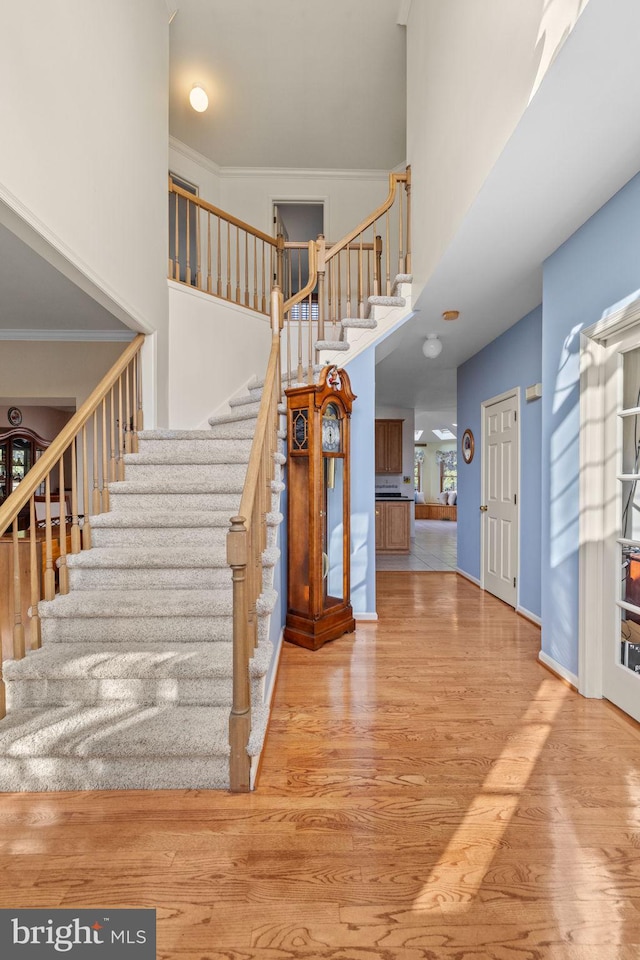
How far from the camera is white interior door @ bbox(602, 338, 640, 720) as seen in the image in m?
2.24

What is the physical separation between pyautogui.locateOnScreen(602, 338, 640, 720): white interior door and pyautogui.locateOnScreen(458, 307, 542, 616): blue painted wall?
1.25 m

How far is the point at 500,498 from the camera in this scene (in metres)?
4.48

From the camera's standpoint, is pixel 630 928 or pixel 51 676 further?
pixel 51 676

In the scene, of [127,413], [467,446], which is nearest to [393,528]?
[467,446]

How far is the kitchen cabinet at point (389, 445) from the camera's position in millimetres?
8602

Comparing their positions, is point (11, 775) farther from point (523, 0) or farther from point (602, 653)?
point (523, 0)

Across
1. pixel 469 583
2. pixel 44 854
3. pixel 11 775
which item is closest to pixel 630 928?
pixel 44 854

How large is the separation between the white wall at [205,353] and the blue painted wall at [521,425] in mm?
2507

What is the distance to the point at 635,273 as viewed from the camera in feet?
6.83

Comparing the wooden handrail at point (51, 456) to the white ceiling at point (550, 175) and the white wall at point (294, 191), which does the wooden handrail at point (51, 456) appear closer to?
the white ceiling at point (550, 175)

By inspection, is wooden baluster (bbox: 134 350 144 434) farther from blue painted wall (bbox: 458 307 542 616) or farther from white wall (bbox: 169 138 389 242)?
blue painted wall (bbox: 458 307 542 616)

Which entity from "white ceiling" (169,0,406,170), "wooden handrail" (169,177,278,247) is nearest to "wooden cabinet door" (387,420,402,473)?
"white ceiling" (169,0,406,170)

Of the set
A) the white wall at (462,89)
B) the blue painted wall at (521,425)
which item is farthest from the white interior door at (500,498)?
the white wall at (462,89)

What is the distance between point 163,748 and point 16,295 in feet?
10.6
